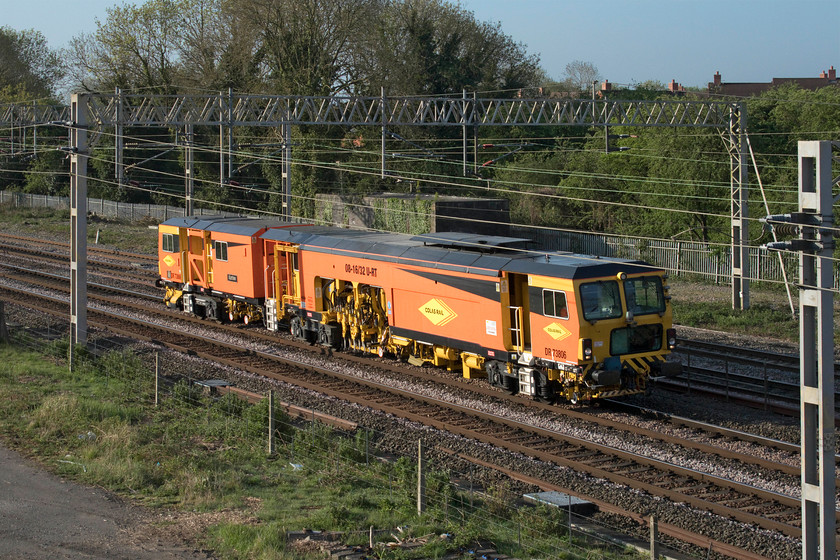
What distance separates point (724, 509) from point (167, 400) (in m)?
10.6

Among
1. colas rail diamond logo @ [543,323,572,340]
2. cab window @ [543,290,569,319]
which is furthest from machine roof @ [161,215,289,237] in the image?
colas rail diamond logo @ [543,323,572,340]

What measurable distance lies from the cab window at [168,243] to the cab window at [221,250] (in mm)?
2788

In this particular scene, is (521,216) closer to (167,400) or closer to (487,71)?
(487,71)

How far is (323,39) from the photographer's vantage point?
184ft

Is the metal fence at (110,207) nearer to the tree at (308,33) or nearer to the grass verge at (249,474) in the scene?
the tree at (308,33)

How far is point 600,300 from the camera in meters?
16.3

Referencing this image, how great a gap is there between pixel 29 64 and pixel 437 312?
73.1m

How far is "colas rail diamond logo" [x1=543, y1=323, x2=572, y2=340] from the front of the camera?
1620 centimetres

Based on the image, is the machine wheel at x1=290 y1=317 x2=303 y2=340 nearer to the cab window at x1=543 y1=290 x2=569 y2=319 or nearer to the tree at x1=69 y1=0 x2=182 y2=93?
the cab window at x1=543 y1=290 x2=569 y2=319

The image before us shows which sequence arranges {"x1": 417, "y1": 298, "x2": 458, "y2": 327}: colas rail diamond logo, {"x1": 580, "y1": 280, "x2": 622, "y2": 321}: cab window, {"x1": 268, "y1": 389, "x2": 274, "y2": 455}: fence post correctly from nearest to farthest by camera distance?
{"x1": 268, "y1": 389, "x2": 274, "y2": 455}: fence post, {"x1": 580, "y1": 280, "x2": 622, "y2": 321}: cab window, {"x1": 417, "y1": 298, "x2": 458, "y2": 327}: colas rail diamond logo

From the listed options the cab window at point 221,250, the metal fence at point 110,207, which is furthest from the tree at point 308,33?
the cab window at point 221,250

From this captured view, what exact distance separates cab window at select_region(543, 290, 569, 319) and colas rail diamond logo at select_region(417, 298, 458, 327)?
258cm

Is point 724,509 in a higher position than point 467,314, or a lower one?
lower

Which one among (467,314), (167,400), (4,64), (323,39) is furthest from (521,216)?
(4,64)
